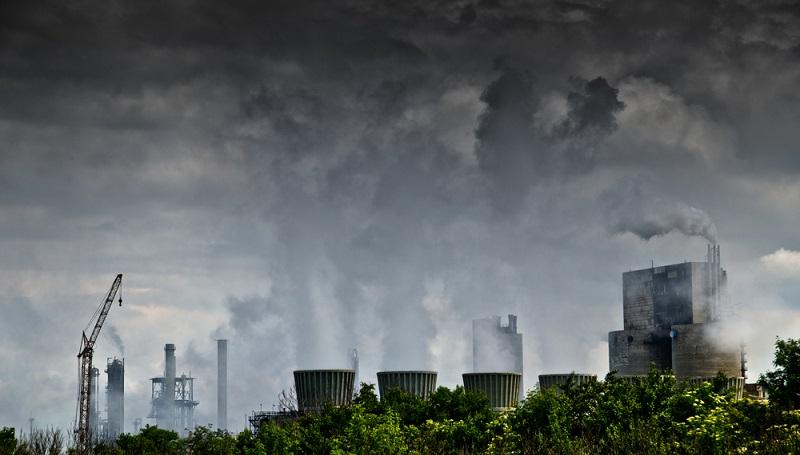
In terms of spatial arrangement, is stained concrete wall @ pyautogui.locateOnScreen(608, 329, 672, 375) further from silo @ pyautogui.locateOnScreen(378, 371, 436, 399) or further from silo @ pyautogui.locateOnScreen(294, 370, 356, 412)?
silo @ pyautogui.locateOnScreen(294, 370, 356, 412)

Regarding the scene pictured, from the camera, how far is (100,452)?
95.1m

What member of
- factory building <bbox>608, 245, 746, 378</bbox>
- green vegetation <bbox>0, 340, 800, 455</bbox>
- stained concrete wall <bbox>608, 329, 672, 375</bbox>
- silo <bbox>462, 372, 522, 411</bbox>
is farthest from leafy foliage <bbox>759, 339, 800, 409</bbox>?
stained concrete wall <bbox>608, 329, 672, 375</bbox>

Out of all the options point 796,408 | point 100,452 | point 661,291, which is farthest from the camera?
point 661,291

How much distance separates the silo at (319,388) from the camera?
11019 centimetres

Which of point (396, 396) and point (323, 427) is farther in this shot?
point (396, 396)

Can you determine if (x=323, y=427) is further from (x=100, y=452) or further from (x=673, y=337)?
(x=673, y=337)

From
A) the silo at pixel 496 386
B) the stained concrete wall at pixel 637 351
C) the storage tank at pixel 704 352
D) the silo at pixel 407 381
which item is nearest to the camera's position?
the silo at pixel 496 386

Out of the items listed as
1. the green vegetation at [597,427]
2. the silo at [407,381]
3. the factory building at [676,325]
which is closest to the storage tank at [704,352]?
the factory building at [676,325]

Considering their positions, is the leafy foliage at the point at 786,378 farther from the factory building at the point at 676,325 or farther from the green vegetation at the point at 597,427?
the factory building at the point at 676,325

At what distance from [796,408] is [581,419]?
14171 mm

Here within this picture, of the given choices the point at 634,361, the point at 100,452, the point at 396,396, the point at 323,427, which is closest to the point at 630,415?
the point at 323,427

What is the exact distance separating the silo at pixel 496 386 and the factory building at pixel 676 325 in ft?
169

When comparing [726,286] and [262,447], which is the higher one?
[726,286]

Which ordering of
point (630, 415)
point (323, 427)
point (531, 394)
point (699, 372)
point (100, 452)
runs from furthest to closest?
point (699, 372)
point (100, 452)
point (323, 427)
point (531, 394)
point (630, 415)
